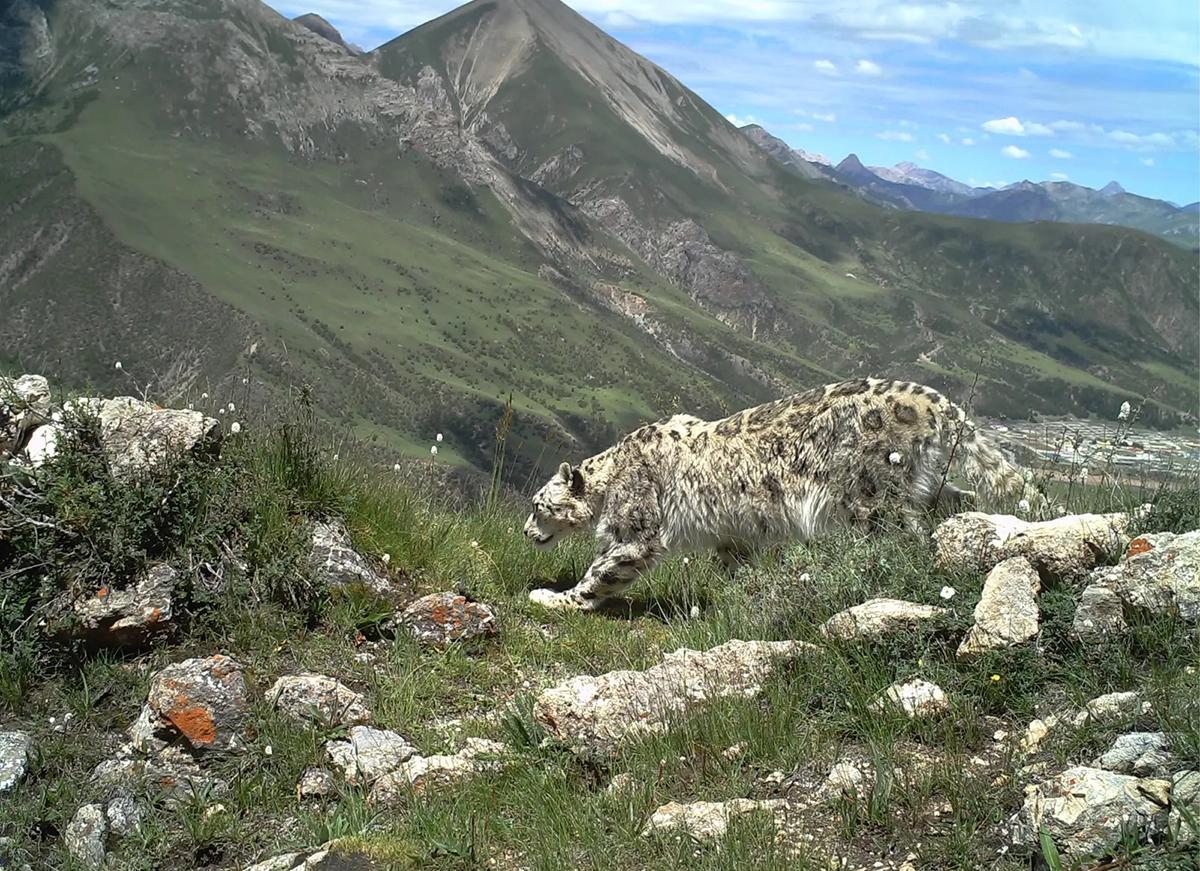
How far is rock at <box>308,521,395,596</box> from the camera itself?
27.7ft

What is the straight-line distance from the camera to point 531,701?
6.53 meters

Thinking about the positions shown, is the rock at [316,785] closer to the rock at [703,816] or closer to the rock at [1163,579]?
the rock at [703,816]

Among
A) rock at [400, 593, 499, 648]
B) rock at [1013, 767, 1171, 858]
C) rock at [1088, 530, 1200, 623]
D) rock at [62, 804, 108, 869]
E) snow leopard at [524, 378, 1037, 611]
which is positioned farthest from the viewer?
snow leopard at [524, 378, 1037, 611]

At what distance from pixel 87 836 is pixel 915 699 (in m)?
4.76

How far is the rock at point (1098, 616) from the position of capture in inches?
230

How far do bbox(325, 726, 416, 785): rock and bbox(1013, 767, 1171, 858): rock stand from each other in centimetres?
369

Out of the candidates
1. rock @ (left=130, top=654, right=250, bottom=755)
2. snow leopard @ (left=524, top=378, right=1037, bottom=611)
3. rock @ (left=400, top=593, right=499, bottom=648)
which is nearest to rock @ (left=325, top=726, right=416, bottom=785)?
rock @ (left=130, top=654, right=250, bottom=755)

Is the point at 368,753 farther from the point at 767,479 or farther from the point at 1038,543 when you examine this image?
the point at 767,479

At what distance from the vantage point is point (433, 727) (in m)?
6.98

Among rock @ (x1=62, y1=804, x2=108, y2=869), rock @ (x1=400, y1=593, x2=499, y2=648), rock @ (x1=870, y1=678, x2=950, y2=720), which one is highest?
rock @ (x1=870, y1=678, x2=950, y2=720)

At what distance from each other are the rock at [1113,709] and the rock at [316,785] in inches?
167

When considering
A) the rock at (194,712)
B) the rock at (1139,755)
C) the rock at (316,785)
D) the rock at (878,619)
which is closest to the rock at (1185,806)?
the rock at (1139,755)

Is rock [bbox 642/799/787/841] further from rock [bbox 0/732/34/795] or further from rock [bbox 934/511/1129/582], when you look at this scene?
rock [bbox 0/732/34/795]

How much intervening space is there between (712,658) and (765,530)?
416 centimetres
